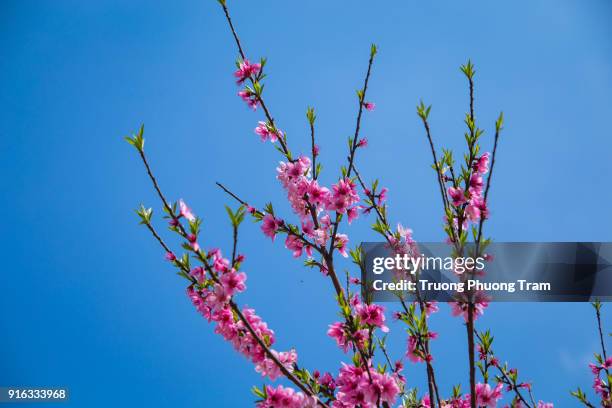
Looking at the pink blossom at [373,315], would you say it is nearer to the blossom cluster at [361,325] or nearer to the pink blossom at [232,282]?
the blossom cluster at [361,325]

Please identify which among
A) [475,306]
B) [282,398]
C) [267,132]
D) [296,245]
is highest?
[267,132]

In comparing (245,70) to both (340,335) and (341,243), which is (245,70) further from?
(340,335)

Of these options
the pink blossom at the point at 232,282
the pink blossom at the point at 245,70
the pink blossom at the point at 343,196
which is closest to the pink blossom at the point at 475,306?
the pink blossom at the point at 343,196

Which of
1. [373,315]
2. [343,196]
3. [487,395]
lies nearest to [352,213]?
[343,196]

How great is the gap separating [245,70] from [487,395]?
13.2ft

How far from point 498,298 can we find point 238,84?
12.7ft

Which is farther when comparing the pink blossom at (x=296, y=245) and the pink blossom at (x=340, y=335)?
the pink blossom at (x=296, y=245)

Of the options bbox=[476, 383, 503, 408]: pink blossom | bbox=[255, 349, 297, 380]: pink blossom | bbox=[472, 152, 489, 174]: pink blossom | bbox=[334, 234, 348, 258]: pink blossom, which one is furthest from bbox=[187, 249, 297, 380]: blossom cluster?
bbox=[472, 152, 489, 174]: pink blossom

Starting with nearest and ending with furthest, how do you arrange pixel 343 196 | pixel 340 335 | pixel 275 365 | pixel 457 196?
pixel 275 365
pixel 340 335
pixel 457 196
pixel 343 196

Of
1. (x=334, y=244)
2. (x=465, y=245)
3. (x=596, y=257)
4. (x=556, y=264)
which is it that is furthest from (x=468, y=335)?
(x=596, y=257)

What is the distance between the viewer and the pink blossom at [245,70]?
5.33 meters

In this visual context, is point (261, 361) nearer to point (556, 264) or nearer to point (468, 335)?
point (468, 335)

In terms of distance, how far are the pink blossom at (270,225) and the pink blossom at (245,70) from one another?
1.65 m

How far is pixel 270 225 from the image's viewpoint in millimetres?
4684
